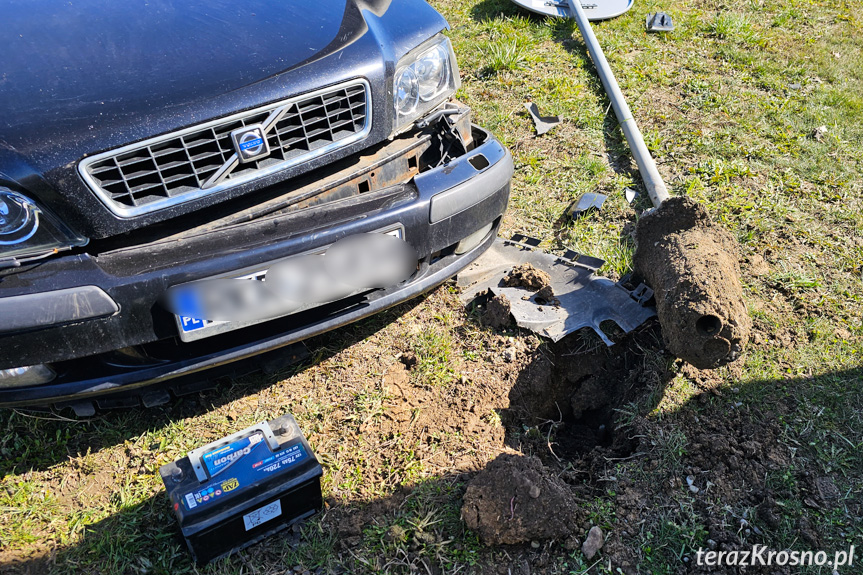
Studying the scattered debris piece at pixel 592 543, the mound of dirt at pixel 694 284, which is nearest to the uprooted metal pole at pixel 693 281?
the mound of dirt at pixel 694 284

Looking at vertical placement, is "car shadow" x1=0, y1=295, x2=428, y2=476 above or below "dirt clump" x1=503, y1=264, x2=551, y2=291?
below

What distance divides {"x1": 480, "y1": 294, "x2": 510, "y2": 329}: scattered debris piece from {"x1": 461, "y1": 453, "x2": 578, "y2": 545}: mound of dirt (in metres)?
0.81

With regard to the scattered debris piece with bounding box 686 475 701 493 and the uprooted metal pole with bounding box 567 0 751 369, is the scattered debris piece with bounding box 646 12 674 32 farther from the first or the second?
the scattered debris piece with bounding box 686 475 701 493

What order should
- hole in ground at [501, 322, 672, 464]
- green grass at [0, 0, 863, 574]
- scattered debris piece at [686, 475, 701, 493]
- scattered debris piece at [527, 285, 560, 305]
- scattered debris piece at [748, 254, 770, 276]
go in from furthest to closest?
scattered debris piece at [748, 254, 770, 276], scattered debris piece at [527, 285, 560, 305], hole in ground at [501, 322, 672, 464], scattered debris piece at [686, 475, 701, 493], green grass at [0, 0, 863, 574]

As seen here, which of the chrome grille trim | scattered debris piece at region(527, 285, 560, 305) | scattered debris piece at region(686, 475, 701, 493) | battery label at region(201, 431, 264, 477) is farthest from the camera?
scattered debris piece at region(527, 285, 560, 305)

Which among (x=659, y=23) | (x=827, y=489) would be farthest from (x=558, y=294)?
(x=659, y=23)

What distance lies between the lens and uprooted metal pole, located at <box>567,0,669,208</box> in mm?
3709

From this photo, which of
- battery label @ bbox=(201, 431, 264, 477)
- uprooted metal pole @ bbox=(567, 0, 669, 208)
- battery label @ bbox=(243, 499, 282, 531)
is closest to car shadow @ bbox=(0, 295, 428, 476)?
battery label @ bbox=(201, 431, 264, 477)

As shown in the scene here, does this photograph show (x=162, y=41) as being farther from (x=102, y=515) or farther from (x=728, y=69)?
(x=728, y=69)

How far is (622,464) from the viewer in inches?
97.3

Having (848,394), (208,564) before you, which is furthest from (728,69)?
(208,564)

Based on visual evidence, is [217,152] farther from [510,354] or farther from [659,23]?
[659,23]

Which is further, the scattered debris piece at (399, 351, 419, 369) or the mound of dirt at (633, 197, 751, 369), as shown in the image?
the scattered debris piece at (399, 351, 419, 369)

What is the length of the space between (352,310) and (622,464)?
117 cm
